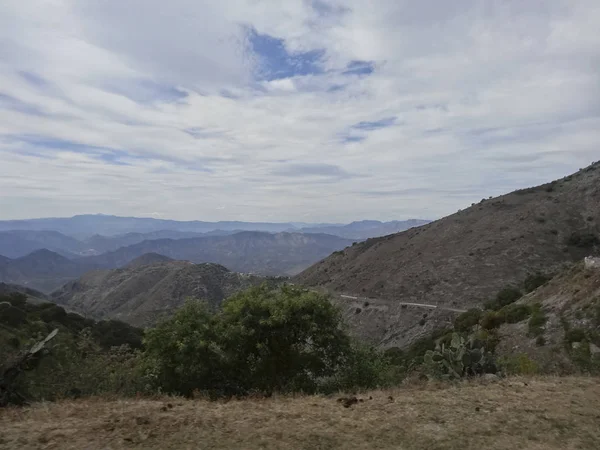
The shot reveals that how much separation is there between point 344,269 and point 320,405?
77058 millimetres

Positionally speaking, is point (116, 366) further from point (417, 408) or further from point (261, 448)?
point (417, 408)

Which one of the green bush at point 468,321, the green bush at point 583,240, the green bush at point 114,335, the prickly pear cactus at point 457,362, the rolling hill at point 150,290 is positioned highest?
the green bush at point 583,240

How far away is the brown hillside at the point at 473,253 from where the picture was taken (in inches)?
2285

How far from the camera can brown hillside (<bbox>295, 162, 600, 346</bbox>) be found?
58031 millimetres

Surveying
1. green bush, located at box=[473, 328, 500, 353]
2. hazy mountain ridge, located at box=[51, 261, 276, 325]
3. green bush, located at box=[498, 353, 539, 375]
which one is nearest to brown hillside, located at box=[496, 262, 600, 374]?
green bush, located at box=[473, 328, 500, 353]

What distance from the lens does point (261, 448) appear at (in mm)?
7984

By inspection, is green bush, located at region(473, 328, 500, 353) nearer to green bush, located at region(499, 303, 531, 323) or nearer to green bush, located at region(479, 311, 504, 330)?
green bush, located at region(479, 311, 504, 330)

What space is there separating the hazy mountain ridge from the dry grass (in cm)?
8546

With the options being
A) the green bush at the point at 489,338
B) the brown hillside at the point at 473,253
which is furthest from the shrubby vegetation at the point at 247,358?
the brown hillside at the point at 473,253

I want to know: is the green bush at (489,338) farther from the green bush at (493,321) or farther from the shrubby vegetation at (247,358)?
the shrubby vegetation at (247,358)

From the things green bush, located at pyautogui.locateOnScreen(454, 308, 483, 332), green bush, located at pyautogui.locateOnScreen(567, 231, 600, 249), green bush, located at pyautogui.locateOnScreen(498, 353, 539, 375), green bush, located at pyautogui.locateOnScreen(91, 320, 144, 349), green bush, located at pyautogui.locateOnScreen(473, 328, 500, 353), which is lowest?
green bush, located at pyautogui.locateOnScreen(91, 320, 144, 349)

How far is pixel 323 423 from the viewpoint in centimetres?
919

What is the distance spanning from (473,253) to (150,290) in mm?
103313

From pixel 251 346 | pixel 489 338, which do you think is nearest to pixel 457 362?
pixel 251 346
